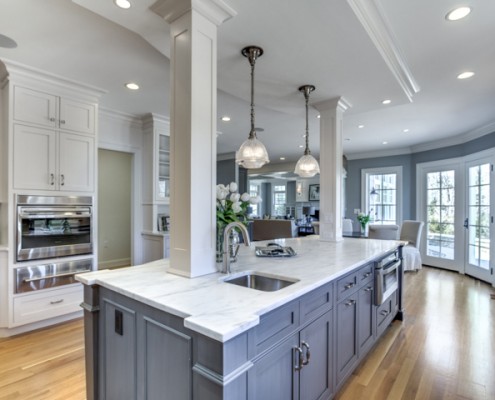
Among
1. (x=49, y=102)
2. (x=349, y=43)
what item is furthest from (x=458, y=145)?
(x=49, y=102)

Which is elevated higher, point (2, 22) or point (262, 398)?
point (2, 22)

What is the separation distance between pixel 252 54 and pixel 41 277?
3.04 metres

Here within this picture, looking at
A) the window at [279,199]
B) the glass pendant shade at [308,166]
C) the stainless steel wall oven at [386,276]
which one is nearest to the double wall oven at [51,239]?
the glass pendant shade at [308,166]

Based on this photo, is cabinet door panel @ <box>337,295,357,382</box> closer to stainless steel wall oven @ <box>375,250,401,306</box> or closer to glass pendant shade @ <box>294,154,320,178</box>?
stainless steel wall oven @ <box>375,250,401,306</box>

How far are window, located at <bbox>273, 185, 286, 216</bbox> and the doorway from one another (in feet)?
30.4

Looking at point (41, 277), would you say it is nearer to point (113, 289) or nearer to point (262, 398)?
point (113, 289)

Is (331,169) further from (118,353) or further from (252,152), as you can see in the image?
(118,353)

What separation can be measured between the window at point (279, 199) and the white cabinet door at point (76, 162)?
37.7 ft

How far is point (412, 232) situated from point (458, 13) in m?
4.70

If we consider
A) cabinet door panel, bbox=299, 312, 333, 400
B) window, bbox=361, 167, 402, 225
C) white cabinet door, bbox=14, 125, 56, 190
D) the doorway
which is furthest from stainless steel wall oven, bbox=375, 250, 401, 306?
the doorway

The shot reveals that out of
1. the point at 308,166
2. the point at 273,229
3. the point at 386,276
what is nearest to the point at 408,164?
the point at 273,229

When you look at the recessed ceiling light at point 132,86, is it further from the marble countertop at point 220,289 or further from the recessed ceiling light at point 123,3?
the marble countertop at point 220,289

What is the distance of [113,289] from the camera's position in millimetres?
1512

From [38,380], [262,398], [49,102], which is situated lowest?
[38,380]
